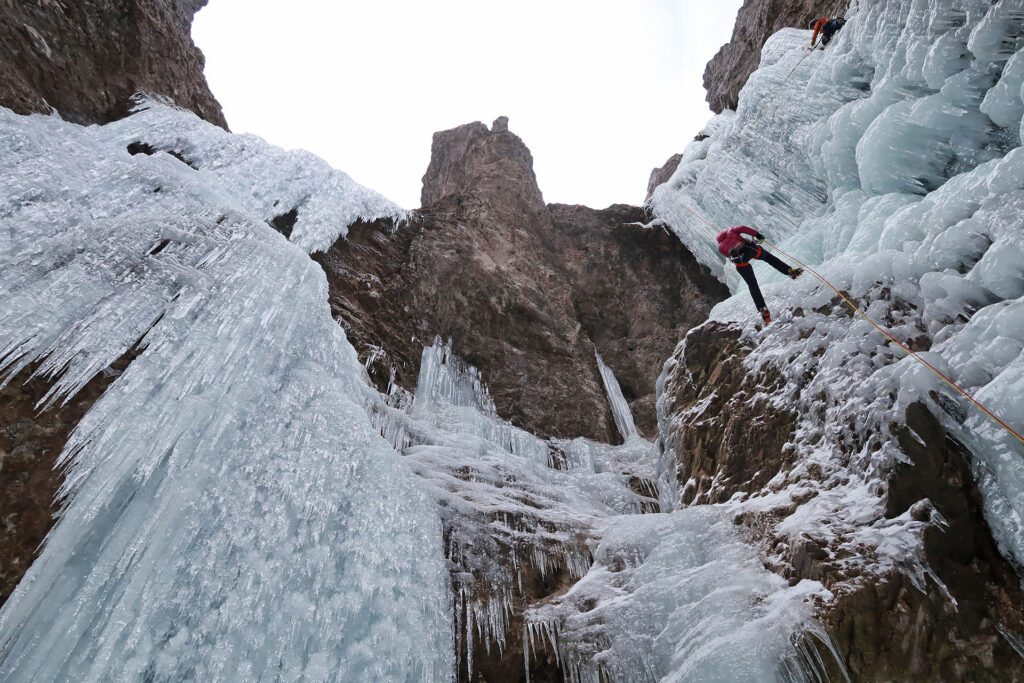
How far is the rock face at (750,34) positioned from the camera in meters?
10.4

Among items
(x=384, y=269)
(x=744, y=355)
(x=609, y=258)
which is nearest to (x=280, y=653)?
(x=744, y=355)

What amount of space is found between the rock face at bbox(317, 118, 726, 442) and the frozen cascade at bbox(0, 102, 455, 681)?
98.0 inches

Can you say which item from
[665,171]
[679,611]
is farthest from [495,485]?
[665,171]

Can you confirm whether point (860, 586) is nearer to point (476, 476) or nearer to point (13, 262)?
point (476, 476)

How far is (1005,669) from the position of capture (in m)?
2.77

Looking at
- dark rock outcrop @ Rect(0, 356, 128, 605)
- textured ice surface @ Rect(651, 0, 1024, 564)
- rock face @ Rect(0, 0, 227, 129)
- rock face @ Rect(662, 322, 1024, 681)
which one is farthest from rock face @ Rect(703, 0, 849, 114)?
dark rock outcrop @ Rect(0, 356, 128, 605)

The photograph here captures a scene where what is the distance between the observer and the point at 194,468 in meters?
3.55

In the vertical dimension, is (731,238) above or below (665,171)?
below

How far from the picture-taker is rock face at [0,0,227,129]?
6.32 metres

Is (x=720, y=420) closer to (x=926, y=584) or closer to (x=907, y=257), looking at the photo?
(x=907, y=257)

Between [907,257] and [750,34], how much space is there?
10.9 metres

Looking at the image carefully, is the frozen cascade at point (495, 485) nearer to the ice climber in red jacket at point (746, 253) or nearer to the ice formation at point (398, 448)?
the ice formation at point (398, 448)

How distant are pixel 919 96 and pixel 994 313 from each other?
3.20 meters

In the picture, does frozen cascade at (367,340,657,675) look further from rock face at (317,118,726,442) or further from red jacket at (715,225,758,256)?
red jacket at (715,225,758,256)
